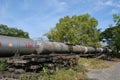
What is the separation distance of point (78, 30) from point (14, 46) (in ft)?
141

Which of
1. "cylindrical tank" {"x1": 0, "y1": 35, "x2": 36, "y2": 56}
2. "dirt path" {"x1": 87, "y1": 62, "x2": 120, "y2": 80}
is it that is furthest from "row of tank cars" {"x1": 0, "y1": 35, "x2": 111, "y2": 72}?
"dirt path" {"x1": 87, "y1": 62, "x2": 120, "y2": 80}

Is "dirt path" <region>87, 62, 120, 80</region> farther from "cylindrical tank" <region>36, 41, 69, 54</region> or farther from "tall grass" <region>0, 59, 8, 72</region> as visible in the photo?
"tall grass" <region>0, 59, 8, 72</region>

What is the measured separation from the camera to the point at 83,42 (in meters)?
55.9

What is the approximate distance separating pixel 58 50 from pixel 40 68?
15.1ft

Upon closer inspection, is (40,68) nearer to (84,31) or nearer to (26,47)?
(26,47)

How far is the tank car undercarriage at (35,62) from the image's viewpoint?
1400 centimetres

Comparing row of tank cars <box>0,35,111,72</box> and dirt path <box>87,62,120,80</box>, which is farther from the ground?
row of tank cars <box>0,35,111,72</box>

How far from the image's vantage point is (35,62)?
634 inches

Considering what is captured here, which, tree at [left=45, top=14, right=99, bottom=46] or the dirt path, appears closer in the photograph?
the dirt path

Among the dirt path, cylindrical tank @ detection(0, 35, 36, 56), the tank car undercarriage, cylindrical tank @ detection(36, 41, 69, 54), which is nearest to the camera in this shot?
cylindrical tank @ detection(0, 35, 36, 56)

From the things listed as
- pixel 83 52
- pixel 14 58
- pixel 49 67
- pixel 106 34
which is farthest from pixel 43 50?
pixel 106 34

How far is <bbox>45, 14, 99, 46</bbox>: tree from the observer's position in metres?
55.0

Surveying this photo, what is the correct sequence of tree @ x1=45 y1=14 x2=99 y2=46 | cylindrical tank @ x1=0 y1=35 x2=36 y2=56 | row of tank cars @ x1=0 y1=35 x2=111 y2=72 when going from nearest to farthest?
cylindrical tank @ x1=0 y1=35 x2=36 y2=56
row of tank cars @ x1=0 y1=35 x2=111 y2=72
tree @ x1=45 y1=14 x2=99 y2=46

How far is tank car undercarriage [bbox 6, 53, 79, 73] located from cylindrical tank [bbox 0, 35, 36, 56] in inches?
17.1
